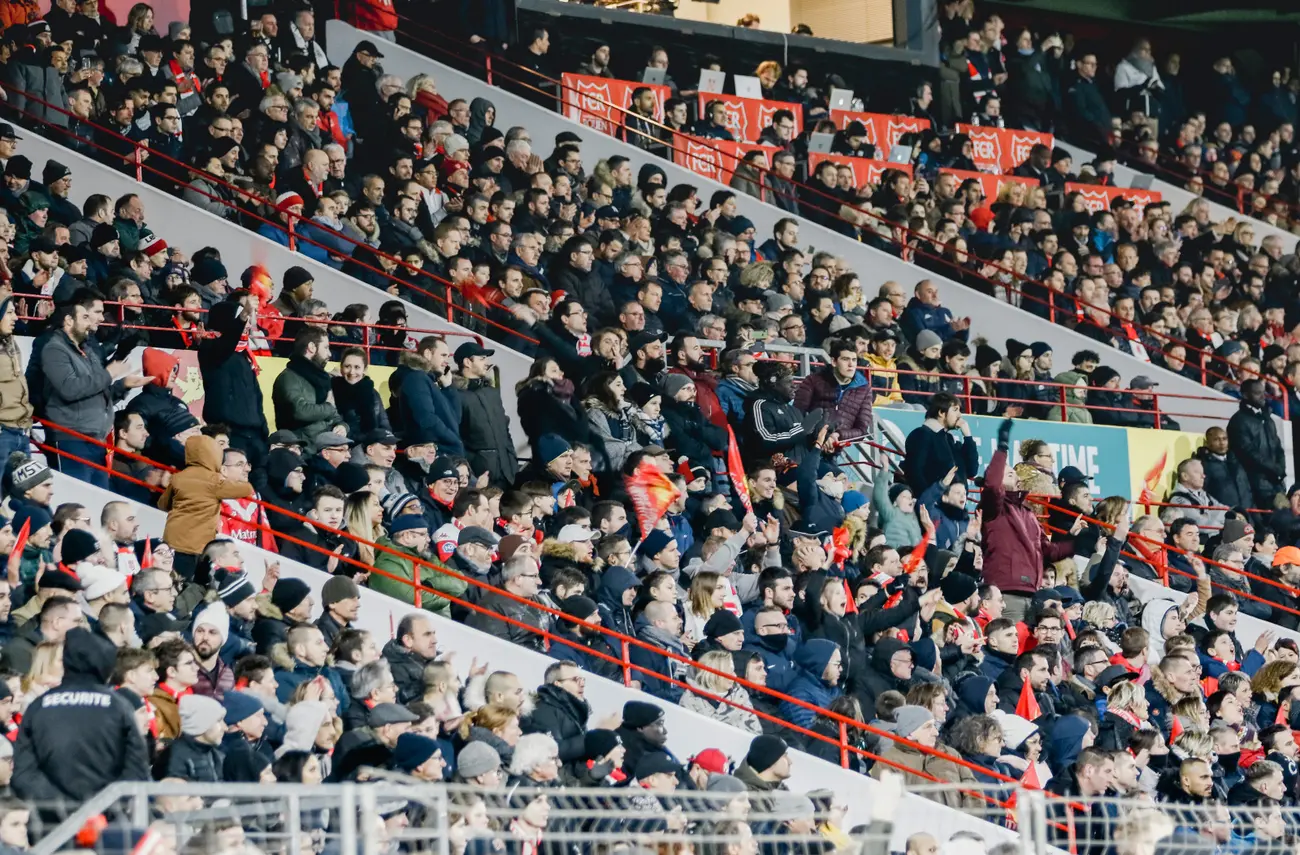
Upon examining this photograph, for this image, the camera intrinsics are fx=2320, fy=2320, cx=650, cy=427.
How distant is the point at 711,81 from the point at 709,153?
1362 mm

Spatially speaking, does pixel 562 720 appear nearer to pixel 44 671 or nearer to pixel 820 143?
pixel 44 671

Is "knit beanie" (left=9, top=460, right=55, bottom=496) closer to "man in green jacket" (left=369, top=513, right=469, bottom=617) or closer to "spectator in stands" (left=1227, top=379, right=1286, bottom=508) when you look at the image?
"man in green jacket" (left=369, top=513, right=469, bottom=617)

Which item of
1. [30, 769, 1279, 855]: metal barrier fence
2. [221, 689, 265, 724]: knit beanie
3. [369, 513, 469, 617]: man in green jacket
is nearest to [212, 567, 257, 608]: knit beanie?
[369, 513, 469, 617]: man in green jacket

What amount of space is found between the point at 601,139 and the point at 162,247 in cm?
704

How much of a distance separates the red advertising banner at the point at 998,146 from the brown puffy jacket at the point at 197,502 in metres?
13.9

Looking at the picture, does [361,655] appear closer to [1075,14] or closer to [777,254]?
[777,254]

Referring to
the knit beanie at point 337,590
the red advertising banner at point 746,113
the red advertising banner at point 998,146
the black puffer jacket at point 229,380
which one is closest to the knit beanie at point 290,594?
the knit beanie at point 337,590

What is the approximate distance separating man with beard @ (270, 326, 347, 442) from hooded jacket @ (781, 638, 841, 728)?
2946mm

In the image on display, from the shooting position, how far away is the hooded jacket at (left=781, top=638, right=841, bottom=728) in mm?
13102

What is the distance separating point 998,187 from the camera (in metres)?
23.5

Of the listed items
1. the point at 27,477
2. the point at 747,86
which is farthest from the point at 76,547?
the point at 747,86

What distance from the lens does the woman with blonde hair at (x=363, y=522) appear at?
12602mm

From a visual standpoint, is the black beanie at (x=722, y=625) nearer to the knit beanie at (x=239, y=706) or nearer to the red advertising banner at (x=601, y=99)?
the knit beanie at (x=239, y=706)

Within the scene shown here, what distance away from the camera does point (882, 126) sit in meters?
24.2
